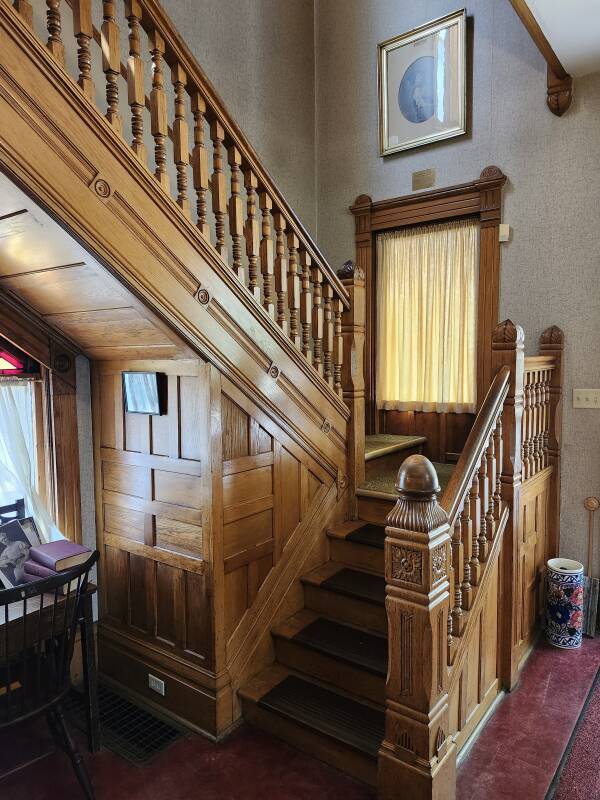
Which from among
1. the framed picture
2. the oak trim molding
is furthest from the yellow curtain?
the framed picture

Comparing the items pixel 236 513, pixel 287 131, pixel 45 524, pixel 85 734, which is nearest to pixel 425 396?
pixel 236 513

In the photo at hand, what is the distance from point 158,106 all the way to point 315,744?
279 cm

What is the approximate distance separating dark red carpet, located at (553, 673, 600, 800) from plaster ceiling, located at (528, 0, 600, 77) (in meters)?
3.47

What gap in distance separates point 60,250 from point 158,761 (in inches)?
87.7

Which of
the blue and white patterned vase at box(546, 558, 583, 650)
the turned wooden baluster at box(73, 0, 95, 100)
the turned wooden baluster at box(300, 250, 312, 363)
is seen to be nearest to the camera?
the turned wooden baluster at box(73, 0, 95, 100)

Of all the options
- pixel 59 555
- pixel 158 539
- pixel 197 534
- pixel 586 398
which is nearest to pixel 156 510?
pixel 158 539

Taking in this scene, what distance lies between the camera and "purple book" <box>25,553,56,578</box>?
2613mm

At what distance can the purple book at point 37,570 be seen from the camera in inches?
103

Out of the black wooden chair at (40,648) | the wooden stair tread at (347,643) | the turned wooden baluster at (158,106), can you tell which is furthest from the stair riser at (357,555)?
the turned wooden baluster at (158,106)

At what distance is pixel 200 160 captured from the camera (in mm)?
2393

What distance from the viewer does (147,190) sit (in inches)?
84.9

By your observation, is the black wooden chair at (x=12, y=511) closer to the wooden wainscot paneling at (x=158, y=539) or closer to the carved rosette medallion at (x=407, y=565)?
the wooden wainscot paneling at (x=158, y=539)

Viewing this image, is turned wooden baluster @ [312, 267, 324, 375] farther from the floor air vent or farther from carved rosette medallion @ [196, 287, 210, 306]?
the floor air vent

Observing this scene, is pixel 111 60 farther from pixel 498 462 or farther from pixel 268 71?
pixel 268 71
